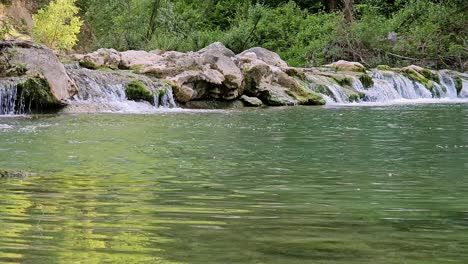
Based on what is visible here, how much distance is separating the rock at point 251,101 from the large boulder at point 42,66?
6.50 metres

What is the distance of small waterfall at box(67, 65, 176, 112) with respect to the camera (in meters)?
25.4

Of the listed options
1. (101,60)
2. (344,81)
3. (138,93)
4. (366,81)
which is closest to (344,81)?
(344,81)

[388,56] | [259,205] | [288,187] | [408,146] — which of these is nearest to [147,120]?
[408,146]

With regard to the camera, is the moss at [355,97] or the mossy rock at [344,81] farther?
the mossy rock at [344,81]

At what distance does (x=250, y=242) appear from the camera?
507 cm

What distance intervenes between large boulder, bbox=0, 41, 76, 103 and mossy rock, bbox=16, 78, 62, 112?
13 centimetres

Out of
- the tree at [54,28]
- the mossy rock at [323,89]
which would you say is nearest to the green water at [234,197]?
the mossy rock at [323,89]

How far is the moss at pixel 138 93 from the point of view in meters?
26.3

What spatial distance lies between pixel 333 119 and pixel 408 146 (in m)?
7.67

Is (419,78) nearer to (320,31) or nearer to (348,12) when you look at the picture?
(320,31)

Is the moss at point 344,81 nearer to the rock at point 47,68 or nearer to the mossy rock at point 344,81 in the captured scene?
the mossy rock at point 344,81

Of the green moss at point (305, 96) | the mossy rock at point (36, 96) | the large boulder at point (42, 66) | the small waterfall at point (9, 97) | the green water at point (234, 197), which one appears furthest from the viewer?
the green moss at point (305, 96)

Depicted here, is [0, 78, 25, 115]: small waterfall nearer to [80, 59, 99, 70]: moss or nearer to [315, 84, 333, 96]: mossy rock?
[80, 59, 99, 70]: moss

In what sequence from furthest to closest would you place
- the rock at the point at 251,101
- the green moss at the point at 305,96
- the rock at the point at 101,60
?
the green moss at the point at 305,96, the rock at the point at 251,101, the rock at the point at 101,60
